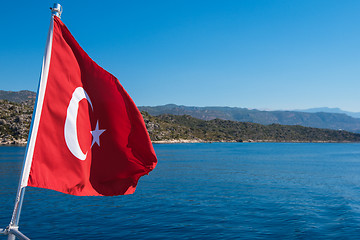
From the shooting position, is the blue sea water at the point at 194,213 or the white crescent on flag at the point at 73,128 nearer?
the white crescent on flag at the point at 73,128

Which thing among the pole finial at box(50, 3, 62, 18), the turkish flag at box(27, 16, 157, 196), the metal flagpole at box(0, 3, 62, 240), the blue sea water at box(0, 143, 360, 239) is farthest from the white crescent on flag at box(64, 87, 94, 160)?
the blue sea water at box(0, 143, 360, 239)

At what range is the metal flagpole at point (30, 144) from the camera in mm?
6758

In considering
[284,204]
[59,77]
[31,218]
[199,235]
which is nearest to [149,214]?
[199,235]

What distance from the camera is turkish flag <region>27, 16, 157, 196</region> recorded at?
7.86 m

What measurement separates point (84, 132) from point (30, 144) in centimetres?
173

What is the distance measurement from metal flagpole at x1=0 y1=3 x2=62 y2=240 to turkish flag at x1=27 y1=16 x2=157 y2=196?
21 cm

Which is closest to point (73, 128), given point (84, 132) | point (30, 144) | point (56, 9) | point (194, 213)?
point (84, 132)

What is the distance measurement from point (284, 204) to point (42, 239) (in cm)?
2346

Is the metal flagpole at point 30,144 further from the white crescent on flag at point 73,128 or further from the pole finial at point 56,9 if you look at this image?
the white crescent on flag at point 73,128

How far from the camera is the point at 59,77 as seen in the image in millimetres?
8039

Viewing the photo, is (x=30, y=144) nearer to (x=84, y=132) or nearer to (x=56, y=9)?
(x=84, y=132)

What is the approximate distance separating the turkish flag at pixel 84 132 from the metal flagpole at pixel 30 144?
0.21 meters

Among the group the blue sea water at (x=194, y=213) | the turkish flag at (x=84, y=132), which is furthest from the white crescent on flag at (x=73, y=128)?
the blue sea water at (x=194, y=213)

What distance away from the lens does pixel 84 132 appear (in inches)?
340
